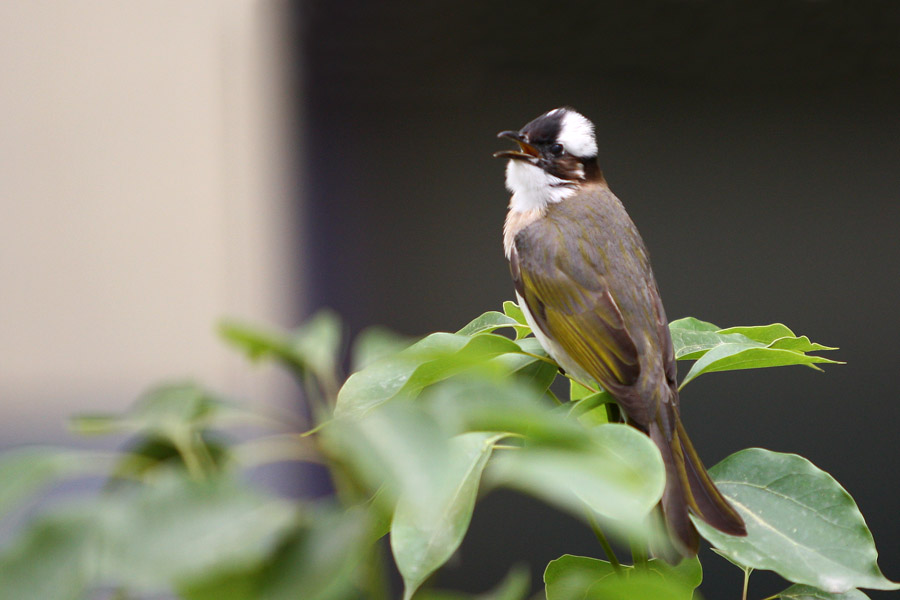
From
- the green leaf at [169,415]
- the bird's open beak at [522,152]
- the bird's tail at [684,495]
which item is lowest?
the bird's tail at [684,495]

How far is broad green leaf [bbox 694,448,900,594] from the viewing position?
0.62 m

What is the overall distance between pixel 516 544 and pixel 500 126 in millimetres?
1616

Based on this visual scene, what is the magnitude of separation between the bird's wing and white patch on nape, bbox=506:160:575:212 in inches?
7.8

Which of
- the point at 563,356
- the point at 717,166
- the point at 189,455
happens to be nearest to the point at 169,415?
the point at 189,455

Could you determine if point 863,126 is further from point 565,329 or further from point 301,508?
point 301,508

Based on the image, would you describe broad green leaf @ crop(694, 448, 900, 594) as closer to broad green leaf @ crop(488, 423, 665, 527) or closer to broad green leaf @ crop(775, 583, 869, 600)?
broad green leaf @ crop(775, 583, 869, 600)

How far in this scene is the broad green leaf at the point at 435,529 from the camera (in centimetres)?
48

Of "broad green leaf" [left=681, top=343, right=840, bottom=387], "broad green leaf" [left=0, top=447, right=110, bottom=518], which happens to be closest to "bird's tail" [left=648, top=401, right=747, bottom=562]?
"broad green leaf" [left=681, top=343, right=840, bottom=387]

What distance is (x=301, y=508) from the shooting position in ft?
1.10

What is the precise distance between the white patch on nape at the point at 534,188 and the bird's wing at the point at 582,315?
0.65 feet

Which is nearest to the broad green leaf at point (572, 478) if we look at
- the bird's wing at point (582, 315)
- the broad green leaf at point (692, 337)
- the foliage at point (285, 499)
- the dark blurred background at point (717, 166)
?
the foliage at point (285, 499)

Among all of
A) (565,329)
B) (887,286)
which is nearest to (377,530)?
(565,329)

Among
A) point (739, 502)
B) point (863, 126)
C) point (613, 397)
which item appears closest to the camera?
point (739, 502)

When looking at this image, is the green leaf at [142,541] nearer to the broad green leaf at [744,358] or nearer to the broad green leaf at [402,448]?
the broad green leaf at [402,448]
